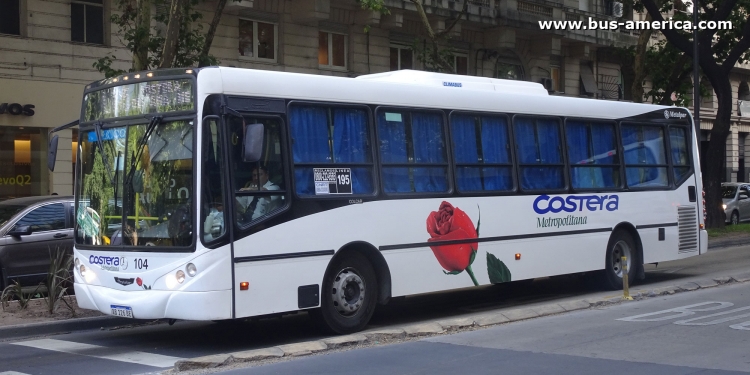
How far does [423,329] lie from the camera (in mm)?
10781

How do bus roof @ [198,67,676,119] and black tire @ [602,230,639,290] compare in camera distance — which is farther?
black tire @ [602,230,639,290]

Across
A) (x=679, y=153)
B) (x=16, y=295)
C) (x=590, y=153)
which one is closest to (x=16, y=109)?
(x=16, y=295)

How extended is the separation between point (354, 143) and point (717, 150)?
768 inches

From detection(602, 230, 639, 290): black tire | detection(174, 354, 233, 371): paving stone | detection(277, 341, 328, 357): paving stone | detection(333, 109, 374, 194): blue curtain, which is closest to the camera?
detection(174, 354, 233, 371): paving stone

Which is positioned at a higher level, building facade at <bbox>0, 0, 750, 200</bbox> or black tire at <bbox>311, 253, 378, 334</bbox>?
building facade at <bbox>0, 0, 750, 200</bbox>

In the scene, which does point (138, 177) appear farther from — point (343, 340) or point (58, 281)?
point (58, 281)

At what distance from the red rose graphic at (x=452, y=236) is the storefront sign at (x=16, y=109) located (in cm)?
1252

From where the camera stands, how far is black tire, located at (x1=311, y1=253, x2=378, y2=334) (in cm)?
1050

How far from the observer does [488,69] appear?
31.3 metres

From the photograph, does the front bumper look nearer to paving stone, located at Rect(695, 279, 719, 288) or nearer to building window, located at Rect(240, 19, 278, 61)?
paving stone, located at Rect(695, 279, 719, 288)

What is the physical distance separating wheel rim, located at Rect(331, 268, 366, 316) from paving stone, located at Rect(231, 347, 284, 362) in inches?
52.4

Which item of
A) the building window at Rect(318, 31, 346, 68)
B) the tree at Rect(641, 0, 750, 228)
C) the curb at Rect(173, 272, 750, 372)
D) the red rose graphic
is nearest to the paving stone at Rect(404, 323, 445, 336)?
the curb at Rect(173, 272, 750, 372)

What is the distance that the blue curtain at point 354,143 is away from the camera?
10.9 metres

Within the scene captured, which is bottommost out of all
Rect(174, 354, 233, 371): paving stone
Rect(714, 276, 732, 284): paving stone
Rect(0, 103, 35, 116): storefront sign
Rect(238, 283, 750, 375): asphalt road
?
Rect(238, 283, 750, 375): asphalt road
